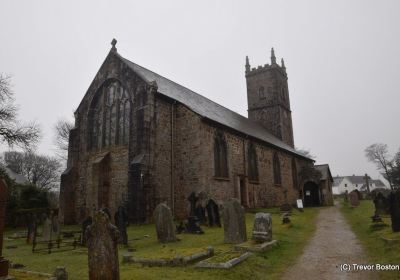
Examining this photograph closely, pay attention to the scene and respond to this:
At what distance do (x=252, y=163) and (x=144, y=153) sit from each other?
35.6 feet

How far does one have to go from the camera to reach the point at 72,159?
2325cm

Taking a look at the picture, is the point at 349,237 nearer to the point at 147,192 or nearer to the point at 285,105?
the point at 147,192

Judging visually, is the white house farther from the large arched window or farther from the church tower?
the large arched window

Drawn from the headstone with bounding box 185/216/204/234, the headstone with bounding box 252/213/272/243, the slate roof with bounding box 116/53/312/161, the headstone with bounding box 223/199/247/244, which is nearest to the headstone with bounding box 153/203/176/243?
the headstone with bounding box 185/216/204/234

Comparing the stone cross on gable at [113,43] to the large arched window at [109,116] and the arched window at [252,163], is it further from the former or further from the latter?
the arched window at [252,163]

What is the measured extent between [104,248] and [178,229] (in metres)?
8.57

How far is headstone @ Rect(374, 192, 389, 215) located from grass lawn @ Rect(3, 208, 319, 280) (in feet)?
15.3

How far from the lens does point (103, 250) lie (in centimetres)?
671

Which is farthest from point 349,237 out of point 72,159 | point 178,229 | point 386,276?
point 72,159

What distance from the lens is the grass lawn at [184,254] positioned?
742cm

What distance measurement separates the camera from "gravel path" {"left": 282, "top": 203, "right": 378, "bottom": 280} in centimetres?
753

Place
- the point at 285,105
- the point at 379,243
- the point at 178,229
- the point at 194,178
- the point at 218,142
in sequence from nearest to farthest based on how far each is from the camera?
the point at 379,243
the point at 178,229
the point at 194,178
the point at 218,142
the point at 285,105

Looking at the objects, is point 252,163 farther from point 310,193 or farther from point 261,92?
point 261,92

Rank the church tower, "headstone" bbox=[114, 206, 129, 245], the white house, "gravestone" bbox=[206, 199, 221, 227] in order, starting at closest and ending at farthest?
"headstone" bbox=[114, 206, 129, 245]
"gravestone" bbox=[206, 199, 221, 227]
the church tower
the white house
